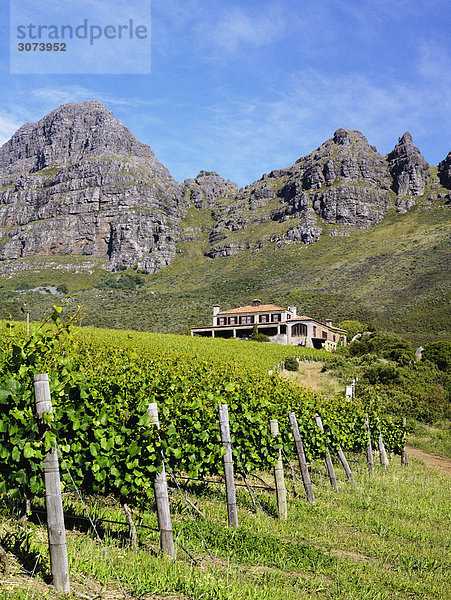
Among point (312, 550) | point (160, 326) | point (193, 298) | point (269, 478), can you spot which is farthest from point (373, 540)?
point (193, 298)

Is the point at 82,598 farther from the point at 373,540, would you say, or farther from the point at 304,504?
the point at 304,504

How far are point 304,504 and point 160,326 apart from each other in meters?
65.8

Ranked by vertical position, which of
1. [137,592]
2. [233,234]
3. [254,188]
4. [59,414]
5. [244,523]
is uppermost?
[254,188]

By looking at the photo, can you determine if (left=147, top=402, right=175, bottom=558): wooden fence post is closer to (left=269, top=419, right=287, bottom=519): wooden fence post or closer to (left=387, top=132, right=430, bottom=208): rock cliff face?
(left=269, top=419, right=287, bottom=519): wooden fence post

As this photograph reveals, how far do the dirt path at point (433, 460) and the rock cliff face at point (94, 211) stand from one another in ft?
406

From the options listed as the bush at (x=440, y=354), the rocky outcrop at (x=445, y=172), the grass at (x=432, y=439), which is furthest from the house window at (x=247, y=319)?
the rocky outcrop at (x=445, y=172)

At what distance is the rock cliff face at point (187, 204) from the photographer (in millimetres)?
133038

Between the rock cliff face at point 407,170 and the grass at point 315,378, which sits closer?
the grass at point 315,378

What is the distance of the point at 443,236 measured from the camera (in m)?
84.9

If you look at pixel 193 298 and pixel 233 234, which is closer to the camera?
pixel 193 298

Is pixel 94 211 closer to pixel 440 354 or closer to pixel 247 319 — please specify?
pixel 247 319

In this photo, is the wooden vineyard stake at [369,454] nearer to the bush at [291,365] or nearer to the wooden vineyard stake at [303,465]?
the wooden vineyard stake at [303,465]

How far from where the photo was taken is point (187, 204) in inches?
7549

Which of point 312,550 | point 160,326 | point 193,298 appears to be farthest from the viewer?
point 193,298
